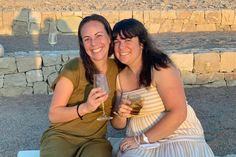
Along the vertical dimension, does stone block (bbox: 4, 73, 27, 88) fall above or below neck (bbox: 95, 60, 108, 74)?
below

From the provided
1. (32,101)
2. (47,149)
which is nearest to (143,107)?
(47,149)

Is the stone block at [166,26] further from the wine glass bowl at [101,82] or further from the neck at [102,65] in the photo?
the wine glass bowl at [101,82]

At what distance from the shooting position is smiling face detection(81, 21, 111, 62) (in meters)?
3.19

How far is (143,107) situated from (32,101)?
13.2 ft

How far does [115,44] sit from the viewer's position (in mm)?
3219

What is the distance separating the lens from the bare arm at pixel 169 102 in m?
3.09

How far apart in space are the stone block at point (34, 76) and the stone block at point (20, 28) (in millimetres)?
4635

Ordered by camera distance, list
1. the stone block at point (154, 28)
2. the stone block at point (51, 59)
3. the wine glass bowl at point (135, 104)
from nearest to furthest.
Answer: the wine glass bowl at point (135, 104), the stone block at point (51, 59), the stone block at point (154, 28)

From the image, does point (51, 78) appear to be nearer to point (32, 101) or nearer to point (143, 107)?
point (32, 101)

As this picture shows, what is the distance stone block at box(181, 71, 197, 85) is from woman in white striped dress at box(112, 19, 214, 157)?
13.6 feet

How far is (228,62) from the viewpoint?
7496mm

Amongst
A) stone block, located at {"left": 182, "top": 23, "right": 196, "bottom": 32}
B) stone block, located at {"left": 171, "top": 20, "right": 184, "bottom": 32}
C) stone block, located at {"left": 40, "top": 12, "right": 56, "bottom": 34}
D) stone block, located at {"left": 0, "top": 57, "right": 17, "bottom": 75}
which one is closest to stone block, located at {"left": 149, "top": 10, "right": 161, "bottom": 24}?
stone block, located at {"left": 171, "top": 20, "right": 184, "bottom": 32}

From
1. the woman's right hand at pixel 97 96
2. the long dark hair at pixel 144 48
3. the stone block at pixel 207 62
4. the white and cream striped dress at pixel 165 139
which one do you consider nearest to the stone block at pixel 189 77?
the stone block at pixel 207 62

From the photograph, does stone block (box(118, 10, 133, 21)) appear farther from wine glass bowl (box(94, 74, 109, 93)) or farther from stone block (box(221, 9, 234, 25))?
wine glass bowl (box(94, 74, 109, 93))
